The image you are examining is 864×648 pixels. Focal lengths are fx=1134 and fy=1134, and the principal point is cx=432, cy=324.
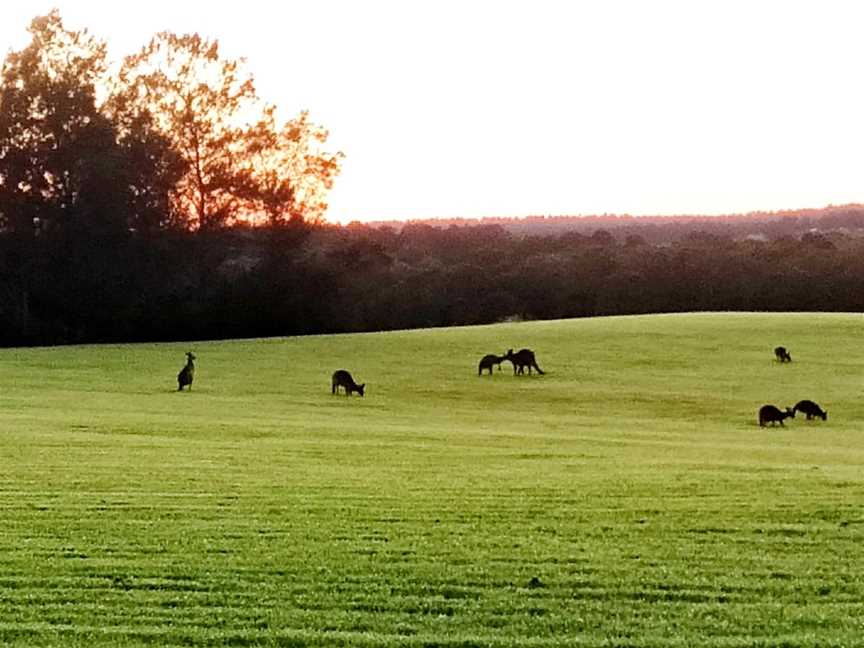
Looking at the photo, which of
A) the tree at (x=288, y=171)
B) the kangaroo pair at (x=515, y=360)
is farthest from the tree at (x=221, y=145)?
the kangaroo pair at (x=515, y=360)

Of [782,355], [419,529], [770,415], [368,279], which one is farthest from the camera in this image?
[368,279]

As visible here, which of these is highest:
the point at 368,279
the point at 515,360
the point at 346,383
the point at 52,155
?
the point at 52,155

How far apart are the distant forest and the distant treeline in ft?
0.36

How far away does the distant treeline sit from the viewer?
2291 inches

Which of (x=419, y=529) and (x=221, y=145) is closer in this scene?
(x=419, y=529)

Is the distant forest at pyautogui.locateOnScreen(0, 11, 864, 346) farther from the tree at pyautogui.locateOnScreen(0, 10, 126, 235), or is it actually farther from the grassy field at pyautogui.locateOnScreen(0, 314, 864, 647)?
the grassy field at pyautogui.locateOnScreen(0, 314, 864, 647)

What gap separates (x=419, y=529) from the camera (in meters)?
11.0

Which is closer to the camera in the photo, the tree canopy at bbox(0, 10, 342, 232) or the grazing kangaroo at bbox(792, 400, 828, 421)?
the grazing kangaroo at bbox(792, 400, 828, 421)

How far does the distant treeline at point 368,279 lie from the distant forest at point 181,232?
0.11 meters

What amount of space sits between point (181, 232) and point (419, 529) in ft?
168

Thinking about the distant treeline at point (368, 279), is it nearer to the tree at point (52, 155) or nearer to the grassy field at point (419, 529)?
the tree at point (52, 155)

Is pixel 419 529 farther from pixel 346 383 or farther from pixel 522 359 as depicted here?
pixel 522 359

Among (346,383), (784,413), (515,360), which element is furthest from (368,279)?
(784,413)

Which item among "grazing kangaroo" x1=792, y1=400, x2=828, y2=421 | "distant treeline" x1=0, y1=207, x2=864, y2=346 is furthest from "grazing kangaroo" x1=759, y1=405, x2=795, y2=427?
"distant treeline" x1=0, y1=207, x2=864, y2=346
